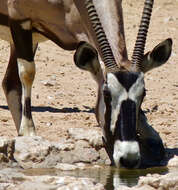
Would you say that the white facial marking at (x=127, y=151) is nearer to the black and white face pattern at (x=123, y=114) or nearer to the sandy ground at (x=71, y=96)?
the black and white face pattern at (x=123, y=114)

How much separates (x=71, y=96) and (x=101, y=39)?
399cm

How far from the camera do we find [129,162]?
7266mm

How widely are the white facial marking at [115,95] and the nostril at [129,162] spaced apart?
455mm

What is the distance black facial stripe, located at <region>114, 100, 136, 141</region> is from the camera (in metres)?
7.38

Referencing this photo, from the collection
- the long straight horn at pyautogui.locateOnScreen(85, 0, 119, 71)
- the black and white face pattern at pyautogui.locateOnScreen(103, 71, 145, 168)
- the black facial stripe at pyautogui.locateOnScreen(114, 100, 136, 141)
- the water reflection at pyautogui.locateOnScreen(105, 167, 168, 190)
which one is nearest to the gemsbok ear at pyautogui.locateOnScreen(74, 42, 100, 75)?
the long straight horn at pyautogui.locateOnScreen(85, 0, 119, 71)

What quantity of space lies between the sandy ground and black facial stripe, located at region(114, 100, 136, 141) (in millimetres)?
1646

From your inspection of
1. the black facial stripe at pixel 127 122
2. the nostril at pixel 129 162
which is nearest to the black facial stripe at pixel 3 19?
the black facial stripe at pixel 127 122

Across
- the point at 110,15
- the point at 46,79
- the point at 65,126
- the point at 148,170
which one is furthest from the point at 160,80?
the point at 148,170

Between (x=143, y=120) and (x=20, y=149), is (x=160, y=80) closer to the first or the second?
(x=143, y=120)

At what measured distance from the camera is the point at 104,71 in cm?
807

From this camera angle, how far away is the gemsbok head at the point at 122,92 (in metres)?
7.38

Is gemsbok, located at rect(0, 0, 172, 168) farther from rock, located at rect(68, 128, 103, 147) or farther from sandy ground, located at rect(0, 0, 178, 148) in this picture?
sandy ground, located at rect(0, 0, 178, 148)

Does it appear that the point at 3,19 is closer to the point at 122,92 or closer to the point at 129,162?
the point at 122,92

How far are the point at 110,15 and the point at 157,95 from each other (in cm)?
397
